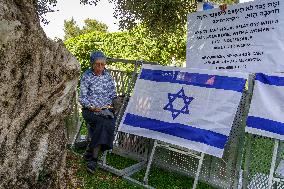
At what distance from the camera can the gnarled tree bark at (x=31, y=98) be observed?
3.92 meters

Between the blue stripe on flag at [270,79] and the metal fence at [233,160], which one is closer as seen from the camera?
the blue stripe on flag at [270,79]

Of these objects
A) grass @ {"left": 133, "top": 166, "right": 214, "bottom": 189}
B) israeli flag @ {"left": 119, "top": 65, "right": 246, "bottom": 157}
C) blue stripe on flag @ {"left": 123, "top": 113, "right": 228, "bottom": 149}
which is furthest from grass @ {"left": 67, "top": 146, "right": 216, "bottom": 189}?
blue stripe on flag @ {"left": 123, "top": 113, "right": 228, "bottom": 149}

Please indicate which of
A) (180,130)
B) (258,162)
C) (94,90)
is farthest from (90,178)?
(258,162)

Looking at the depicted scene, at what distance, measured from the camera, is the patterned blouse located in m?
6.59

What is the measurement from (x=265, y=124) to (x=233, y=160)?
919mm

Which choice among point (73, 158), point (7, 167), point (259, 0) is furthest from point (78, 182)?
point (259, 0)

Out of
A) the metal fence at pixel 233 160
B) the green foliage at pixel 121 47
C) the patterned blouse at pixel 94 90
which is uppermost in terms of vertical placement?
the green foliage at pixel 121 47

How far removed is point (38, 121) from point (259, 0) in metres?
4.09

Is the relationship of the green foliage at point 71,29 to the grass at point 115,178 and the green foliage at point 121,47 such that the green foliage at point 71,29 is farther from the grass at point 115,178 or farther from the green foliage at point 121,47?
the grass at point 115,178

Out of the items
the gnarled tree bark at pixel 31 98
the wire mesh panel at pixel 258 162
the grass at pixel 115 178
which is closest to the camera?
the gnarled tree bark at pixel 31 98

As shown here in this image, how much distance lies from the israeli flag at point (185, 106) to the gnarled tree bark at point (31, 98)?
1991mm

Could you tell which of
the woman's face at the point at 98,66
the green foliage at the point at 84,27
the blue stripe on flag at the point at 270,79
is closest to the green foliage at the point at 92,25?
the green foliage at the point at 84,27

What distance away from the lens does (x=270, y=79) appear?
5.25m

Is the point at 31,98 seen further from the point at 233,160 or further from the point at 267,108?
the point at 233,160
